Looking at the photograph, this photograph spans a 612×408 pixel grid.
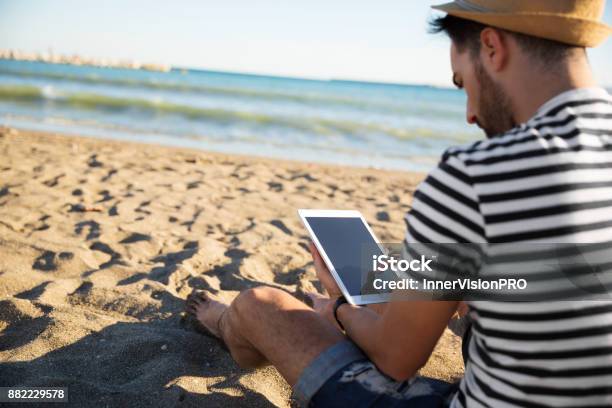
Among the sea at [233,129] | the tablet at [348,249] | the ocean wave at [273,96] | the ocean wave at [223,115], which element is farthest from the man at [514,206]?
the ocean wave at [273,96]

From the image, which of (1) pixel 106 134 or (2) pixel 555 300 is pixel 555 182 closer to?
(2) pixel 555 300

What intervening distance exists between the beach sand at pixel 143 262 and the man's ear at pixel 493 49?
4.73ft

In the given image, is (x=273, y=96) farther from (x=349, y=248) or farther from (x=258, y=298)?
(x=258, y=298)

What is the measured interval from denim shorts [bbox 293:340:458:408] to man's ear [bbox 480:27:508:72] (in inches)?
33.6

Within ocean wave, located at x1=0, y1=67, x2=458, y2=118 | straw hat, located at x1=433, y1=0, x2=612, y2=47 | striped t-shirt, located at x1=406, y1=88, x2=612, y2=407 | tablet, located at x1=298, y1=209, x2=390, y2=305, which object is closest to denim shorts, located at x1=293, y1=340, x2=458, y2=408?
tablet, located at x1=298, y1=209, x2=390, y2=305

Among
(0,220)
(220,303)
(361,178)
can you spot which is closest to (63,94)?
(361,178)

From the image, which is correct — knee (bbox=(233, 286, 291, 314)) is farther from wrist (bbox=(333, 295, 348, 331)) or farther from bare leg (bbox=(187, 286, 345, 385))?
wrist (bbox=(333, 295, 348, 331))

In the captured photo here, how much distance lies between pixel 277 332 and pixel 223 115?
1327 centimetres

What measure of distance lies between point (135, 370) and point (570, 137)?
5.95 ft

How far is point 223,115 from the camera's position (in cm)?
1457

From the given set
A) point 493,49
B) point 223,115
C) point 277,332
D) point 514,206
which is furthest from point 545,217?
point 223,115

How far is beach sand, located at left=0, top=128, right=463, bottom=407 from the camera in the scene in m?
2.17

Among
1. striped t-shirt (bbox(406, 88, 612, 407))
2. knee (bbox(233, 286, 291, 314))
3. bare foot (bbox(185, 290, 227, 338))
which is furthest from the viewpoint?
bare foot (bbox(185, 290, 227, 338))

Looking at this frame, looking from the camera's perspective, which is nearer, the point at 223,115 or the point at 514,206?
the point at 514,206
